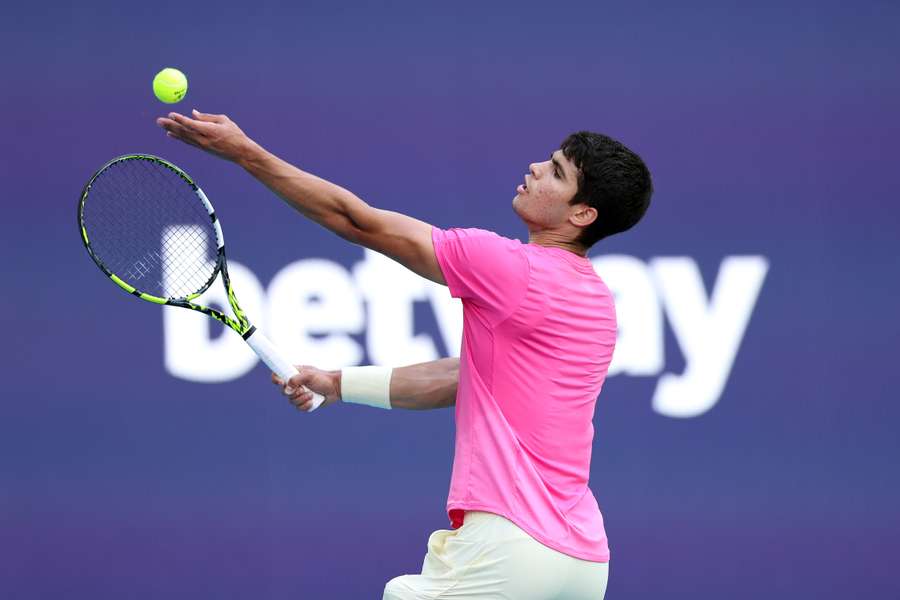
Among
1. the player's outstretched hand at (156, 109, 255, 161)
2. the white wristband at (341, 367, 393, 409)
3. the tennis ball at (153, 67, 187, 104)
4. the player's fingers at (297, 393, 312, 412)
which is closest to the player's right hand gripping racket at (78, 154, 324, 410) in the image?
the tennis ball at (153, 67, 187, 104)

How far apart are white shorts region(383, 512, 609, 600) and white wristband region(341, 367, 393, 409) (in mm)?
598

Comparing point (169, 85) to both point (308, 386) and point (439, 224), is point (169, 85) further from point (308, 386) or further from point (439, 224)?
point (439, 224)

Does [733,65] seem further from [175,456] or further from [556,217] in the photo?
[175,456]

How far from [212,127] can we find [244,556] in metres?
2.55

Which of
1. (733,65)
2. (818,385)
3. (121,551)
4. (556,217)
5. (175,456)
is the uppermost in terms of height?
(733,65)

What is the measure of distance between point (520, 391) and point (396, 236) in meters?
0.51

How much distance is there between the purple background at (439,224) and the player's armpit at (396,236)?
6.76 feet

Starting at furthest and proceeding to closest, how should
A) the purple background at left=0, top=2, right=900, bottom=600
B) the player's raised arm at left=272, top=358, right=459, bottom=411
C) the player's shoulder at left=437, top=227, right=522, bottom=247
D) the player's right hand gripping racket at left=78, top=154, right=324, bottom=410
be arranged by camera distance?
the purple background at left=0, top=2, right=900, bottom=600 < the player's right hand gripping racket at left=78, top=154, right=324, bottom=410 < the player's raised arm at left=272, top=358, right=459, bottom=411 < the player's shoulder at left=437, top=227, right=522, bottom=247

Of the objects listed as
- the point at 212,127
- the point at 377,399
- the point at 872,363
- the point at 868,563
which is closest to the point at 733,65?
the point at 872,363

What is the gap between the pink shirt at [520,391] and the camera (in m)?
3.77

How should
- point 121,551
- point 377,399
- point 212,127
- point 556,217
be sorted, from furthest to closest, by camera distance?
point 121,551 → point 377,399 → point 556,217 → point 212,127

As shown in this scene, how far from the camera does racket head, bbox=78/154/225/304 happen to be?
17.7 feet

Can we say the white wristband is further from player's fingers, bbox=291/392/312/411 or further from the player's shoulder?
the player's shoulder

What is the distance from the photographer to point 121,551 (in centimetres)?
575
